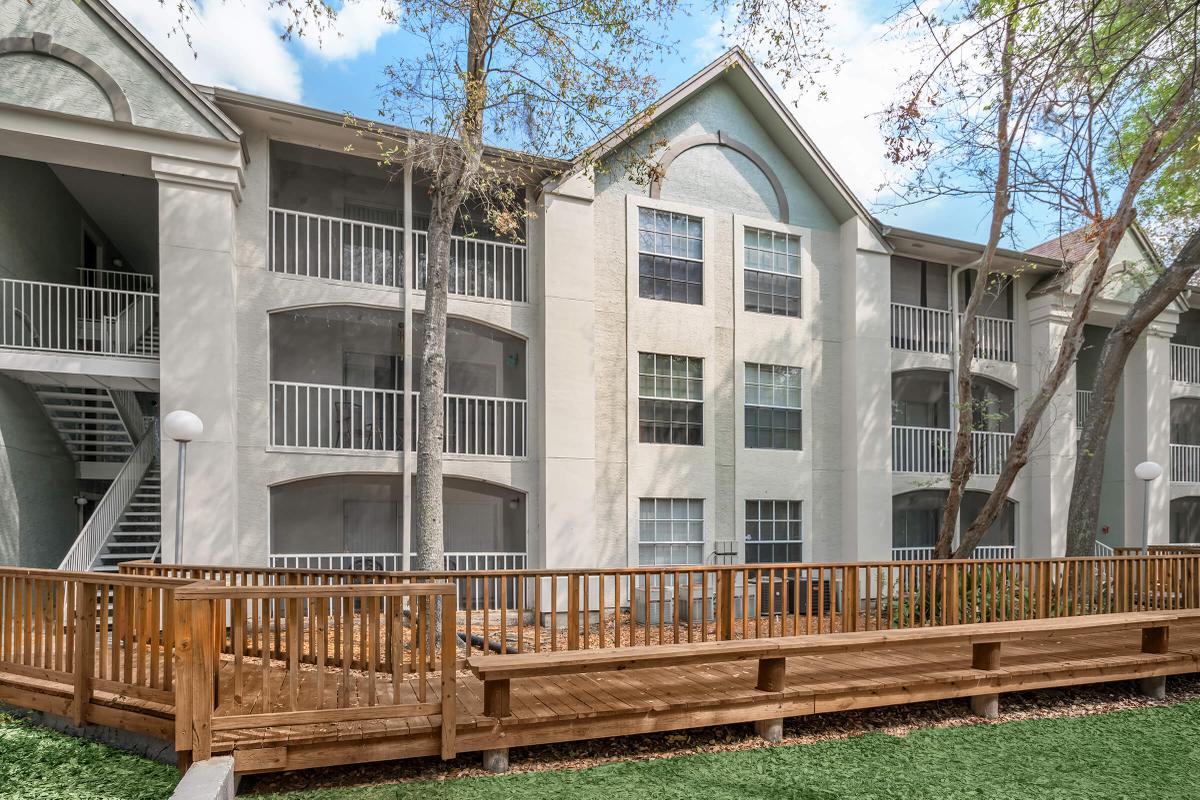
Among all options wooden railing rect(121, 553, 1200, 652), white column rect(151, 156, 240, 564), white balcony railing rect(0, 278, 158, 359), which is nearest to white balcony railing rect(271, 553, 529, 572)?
wooden railing rect(121, 553, 1200, 652)

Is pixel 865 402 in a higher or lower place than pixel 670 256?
lower

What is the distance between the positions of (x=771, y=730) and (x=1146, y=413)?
1792 cm

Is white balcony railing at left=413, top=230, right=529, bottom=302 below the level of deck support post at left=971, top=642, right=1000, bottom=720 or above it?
above

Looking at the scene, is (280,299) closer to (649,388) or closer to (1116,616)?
(649,388)

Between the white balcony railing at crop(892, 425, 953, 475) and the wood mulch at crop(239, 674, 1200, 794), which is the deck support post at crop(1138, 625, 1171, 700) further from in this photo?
the white balcony railing at crop(892, 425, 953, 475)

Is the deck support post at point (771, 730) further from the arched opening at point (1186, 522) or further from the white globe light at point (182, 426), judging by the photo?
the arched opening at point (1186, 522)

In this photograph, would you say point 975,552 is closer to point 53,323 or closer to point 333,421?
point 333,421

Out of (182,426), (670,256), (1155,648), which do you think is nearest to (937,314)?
(670,256)

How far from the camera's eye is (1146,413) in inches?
744

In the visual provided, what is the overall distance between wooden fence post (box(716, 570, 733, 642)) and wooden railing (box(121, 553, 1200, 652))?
10mm

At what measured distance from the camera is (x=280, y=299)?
11.8 metres

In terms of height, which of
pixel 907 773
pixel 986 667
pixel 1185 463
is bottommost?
pixel 907 773

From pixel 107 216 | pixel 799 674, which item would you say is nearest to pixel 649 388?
pixel 799 674

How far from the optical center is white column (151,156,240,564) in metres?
10.6
